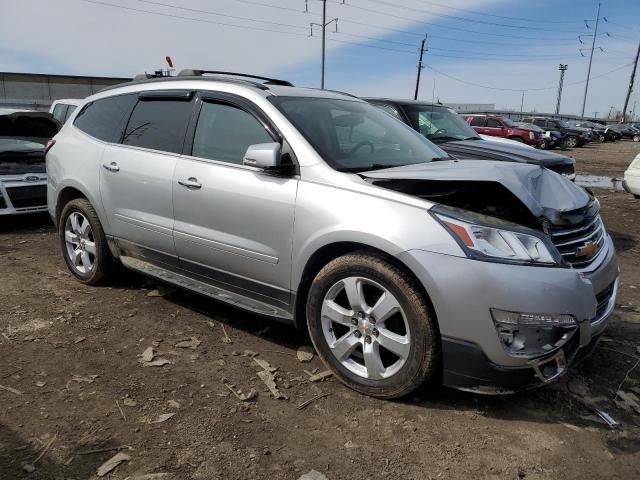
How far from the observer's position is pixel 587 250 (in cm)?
306

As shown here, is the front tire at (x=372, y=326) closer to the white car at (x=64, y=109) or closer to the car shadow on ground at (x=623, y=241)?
the car shadow on ground at (x=623, y=241)

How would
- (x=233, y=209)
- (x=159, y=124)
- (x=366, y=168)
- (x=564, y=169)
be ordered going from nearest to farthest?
1. (x=366, y=168)
2. (x=233, y=209)
3. (x=159, y=124)
4. (x=564, y=169)

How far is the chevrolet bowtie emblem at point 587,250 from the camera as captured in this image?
3.01 meters

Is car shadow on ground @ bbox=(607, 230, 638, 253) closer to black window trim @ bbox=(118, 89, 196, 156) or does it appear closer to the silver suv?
the silver suv

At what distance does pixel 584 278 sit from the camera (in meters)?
2.77

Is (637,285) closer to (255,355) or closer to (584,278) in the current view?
(584,278)

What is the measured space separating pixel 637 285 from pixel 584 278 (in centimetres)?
287

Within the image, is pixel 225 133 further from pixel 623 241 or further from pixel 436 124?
pixel 623 241

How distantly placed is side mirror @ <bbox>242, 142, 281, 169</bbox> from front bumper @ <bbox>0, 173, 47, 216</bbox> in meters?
5.17

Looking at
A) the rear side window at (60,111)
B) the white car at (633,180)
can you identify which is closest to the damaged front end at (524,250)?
the white car at (633,180)

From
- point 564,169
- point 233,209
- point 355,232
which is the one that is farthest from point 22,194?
point 564,169

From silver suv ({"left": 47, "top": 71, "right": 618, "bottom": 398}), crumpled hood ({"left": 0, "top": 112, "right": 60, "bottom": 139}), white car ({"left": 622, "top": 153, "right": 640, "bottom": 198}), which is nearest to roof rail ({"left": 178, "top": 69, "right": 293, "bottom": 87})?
silver suv ({"left": 47, "top": 71, "right": 618, "bottom": 398})

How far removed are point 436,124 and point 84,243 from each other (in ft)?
17.5

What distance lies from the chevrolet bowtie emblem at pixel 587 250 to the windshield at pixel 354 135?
1.22m
